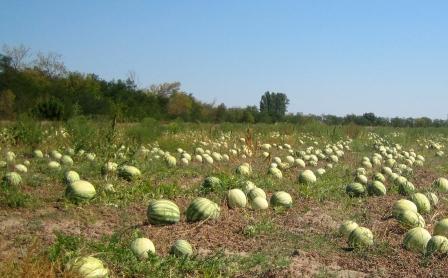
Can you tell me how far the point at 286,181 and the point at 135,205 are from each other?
12.4 ft

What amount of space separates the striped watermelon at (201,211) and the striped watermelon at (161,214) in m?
0.18

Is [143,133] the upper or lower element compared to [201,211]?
upper

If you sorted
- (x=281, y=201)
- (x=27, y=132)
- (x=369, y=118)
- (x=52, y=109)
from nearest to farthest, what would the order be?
(x=281, y=201)
(x=27, y=132)
(x=52, y=109)
(x=369, y=118)

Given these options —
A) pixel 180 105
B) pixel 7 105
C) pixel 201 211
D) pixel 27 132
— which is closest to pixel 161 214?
pixel 201 211

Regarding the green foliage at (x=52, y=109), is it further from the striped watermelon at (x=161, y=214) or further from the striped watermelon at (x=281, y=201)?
the striped watermelon at (x=161, y=214)

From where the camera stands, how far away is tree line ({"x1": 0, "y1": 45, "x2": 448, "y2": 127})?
24.1 metres

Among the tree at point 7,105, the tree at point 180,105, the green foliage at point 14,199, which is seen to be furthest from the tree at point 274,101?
the green foliage at point 14,199

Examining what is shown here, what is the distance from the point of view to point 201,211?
5719mm

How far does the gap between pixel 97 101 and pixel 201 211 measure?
96.3ft

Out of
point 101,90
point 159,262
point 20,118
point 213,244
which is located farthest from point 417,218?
point 101,90

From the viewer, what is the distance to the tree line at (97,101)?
2405 cm

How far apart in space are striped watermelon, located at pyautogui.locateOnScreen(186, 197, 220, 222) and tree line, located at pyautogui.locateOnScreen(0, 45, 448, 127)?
12.6 feet

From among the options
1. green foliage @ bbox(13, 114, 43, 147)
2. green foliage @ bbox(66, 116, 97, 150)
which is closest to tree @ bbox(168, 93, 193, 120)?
green foliage @ bbox(13, 114, 43, 147)

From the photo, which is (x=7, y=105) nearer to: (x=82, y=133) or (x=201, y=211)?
(x=82, y=133)
